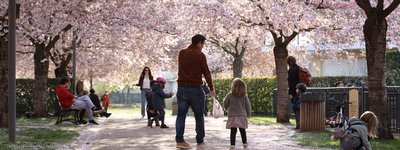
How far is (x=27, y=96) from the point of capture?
2856 cm

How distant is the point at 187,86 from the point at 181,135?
79cm

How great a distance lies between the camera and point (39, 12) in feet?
75.2

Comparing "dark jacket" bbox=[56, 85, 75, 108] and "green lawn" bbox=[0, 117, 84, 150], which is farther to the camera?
"dark jacket" bbox=[56, 85, 75, 108]

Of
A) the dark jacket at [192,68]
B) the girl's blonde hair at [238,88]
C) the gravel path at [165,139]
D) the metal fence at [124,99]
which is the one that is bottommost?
the metal fence at [124,99]

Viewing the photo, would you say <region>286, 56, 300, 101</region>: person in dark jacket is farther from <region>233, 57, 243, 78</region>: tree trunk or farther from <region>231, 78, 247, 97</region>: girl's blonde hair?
<region>233, 57, 243, 78</region>: tree trunk

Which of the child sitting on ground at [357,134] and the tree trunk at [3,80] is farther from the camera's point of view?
the tree trunk at [3,80]

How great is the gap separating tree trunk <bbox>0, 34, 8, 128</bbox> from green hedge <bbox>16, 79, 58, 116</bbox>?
1149 centimetres

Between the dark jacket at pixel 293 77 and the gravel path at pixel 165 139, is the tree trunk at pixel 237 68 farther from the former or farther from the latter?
the dark jacket at pixel 293 77

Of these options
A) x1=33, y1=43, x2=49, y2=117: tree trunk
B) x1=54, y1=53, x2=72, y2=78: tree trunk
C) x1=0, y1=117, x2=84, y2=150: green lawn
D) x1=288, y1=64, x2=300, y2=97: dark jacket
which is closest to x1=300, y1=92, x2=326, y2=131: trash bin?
x1=288, y1=64, x2=300, y2=97: dark jacket

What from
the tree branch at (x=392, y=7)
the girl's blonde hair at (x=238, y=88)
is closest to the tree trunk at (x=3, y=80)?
the girl's blonde hair at (x=238, y=88)

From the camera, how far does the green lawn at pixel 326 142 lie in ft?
41.3

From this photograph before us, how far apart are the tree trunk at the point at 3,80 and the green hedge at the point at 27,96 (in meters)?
11.5

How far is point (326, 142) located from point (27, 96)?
17.4 m

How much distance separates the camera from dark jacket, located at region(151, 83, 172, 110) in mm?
18320
